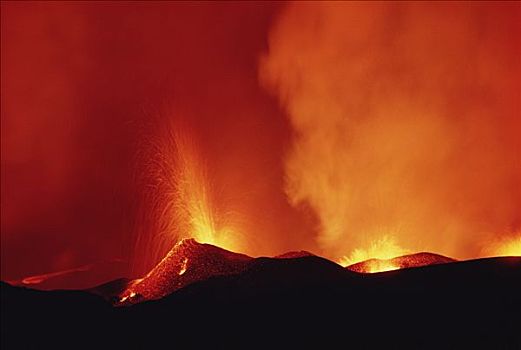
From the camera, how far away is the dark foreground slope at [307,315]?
14359mm

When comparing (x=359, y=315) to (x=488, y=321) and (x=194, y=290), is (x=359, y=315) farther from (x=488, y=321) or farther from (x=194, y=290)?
(x=194, y=290)

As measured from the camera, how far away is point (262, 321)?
51.9ft

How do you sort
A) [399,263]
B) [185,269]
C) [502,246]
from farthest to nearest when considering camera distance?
[502,246]
[399,263]
[185,269]

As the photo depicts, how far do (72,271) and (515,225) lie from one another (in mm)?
27007

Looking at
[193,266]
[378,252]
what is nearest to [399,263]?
[193,266]

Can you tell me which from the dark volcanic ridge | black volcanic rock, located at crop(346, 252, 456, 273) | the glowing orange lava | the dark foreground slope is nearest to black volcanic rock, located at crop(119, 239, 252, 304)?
the dark volcanic ridge

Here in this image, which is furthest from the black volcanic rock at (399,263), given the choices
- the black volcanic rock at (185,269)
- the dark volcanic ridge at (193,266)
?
the black volcanic rock at (185,269)

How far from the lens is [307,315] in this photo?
15727 millimetres

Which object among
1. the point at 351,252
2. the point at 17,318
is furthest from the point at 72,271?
the point at 17,318

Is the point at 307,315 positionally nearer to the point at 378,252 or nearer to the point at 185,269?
the point at 185,269

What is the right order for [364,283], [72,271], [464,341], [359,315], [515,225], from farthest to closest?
[72,271] → [515,225] → [364,283] → [359,315] → [464,341]

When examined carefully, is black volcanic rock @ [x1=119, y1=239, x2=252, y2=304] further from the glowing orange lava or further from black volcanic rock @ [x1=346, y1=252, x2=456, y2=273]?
the glowing orange lava

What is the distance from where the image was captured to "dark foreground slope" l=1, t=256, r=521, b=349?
47.1 ft

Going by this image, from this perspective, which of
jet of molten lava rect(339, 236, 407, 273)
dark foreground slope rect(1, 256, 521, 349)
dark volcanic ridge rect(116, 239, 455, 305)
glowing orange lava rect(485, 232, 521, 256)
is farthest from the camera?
glowing orange lava rect(485, 232, 521, 256)
